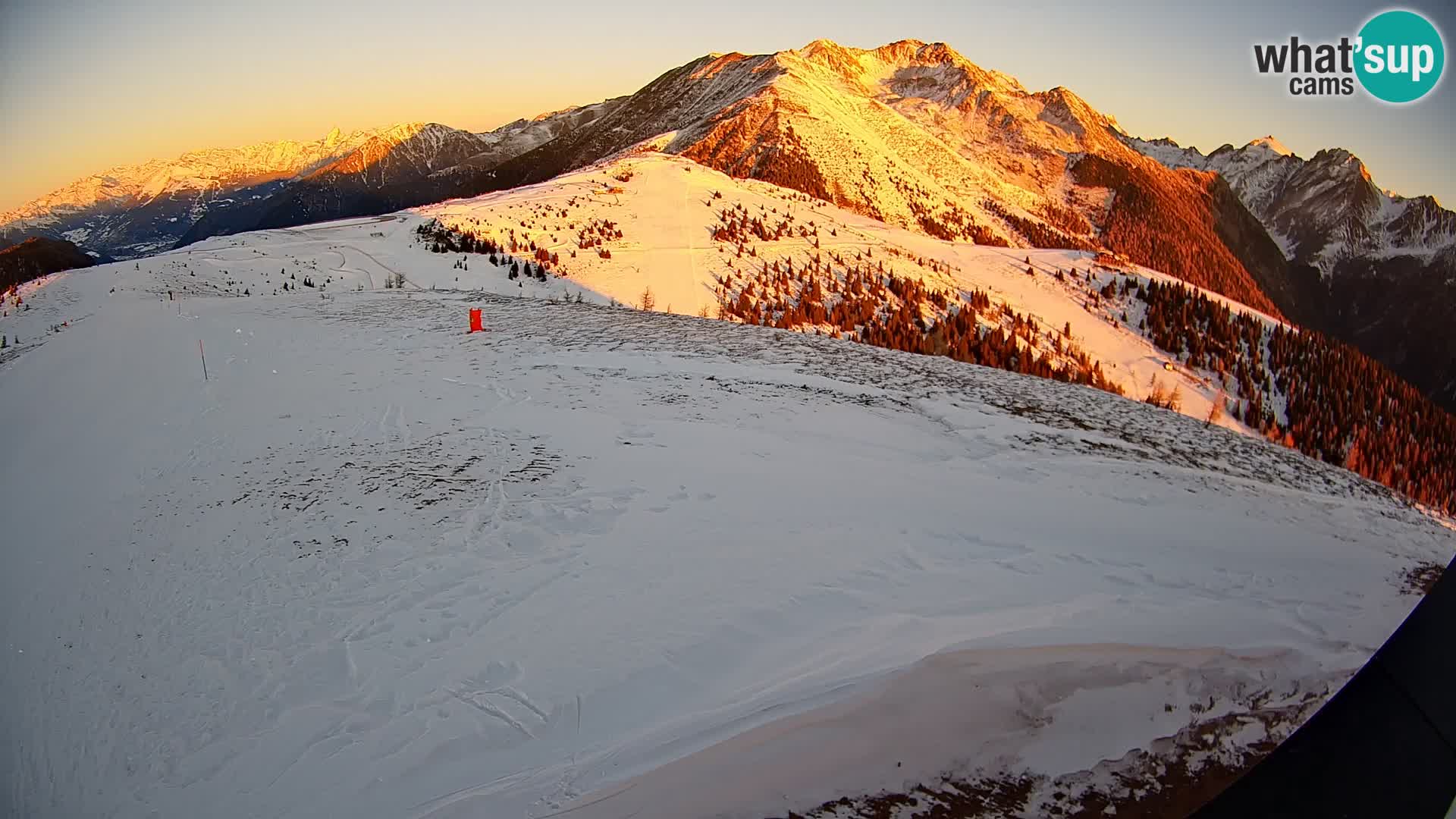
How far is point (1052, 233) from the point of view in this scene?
261 feet

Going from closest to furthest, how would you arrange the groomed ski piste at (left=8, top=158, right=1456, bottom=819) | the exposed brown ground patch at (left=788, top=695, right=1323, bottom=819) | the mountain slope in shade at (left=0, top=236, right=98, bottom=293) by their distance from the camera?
the exposed brown ground patch at (left=788, top=695, right=1323, bottom=819) → the groomed ski piste at (left=8, top=158, right=1456, bottom=819) → the mountain slope in shade at (left=0, top=236, right=98, bottom=293)

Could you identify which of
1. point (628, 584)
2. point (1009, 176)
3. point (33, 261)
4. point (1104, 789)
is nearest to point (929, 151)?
point (1009, 176)

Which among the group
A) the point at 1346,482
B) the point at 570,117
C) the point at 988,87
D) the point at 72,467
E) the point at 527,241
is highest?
the point at 570,117

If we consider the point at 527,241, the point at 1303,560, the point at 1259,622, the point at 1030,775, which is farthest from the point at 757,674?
the point at 527,241

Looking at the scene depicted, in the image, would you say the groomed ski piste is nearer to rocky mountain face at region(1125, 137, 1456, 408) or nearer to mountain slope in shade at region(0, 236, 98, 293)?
mountain slope in shade at region(0, 236, 98, 293)

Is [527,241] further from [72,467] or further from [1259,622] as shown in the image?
[1259,622]

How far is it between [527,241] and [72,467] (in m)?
19.5

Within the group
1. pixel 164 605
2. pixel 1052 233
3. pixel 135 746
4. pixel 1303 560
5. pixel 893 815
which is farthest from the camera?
pixel 1052 233

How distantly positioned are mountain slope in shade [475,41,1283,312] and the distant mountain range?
0.36 metres

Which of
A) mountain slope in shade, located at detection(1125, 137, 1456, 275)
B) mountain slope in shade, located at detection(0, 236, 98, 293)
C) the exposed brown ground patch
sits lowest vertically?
the exposed brown ground patch

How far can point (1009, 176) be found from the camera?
94.8 m

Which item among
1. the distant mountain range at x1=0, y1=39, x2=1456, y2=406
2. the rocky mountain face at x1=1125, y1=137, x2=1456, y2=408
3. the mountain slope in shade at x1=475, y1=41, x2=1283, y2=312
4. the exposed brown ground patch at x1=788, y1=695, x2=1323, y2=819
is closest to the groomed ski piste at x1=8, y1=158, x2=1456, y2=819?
the exposed brown ground patch at x1=788, y1=695, x2=1323, y2=819

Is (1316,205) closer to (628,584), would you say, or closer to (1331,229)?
(1331,229)

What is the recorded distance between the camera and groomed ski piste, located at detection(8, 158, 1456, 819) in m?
3.16
